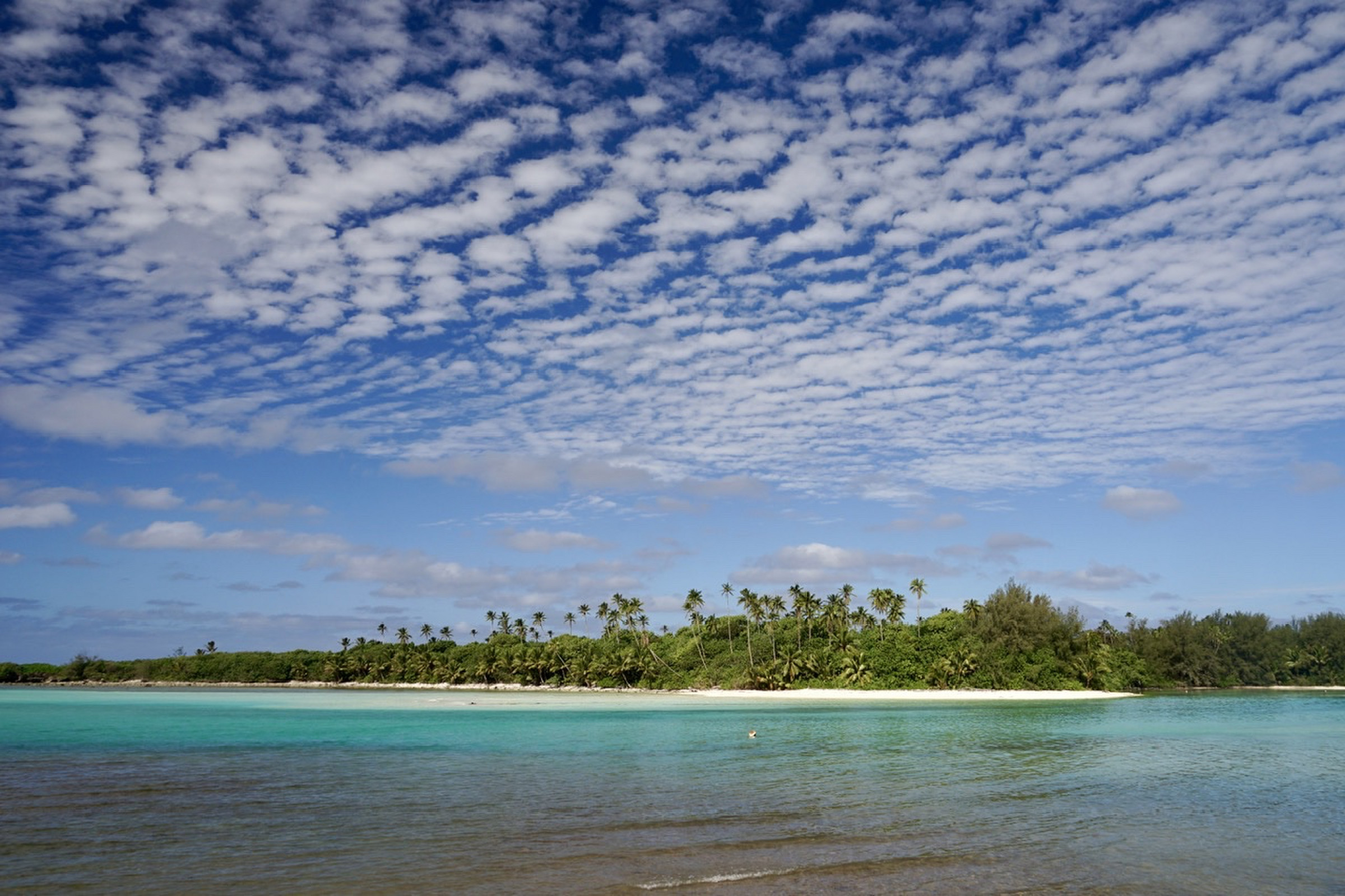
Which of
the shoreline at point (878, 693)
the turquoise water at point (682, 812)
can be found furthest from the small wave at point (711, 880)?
the shoreline at point (878, 693)

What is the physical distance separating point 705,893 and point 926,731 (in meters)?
42.9

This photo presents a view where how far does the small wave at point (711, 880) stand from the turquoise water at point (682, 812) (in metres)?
0.08

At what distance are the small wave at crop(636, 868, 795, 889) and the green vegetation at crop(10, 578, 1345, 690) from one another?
11716 centimetres

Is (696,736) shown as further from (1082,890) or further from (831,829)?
(1082,890)

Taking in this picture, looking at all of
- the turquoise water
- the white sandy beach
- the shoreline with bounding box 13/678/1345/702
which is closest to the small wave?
the turquoise water

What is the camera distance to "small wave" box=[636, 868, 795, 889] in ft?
50.3

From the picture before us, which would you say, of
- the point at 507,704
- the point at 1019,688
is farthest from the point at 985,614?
the point at 507,704

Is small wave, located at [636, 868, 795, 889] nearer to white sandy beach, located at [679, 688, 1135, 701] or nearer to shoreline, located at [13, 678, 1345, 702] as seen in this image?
shoreline, located at [13, 678, 1345, 702]

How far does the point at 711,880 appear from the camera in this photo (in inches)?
619

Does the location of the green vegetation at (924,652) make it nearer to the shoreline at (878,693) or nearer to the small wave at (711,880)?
the shoreline at (878,693)

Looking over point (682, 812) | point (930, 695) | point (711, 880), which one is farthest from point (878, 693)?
point (711, 880)

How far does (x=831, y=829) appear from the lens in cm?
2034

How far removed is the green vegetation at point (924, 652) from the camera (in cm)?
12456

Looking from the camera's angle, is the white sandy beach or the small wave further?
the white sandy beach
